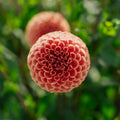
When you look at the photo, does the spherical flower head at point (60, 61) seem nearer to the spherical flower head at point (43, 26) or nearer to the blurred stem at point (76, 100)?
the spherical flower head at point (43, 26)

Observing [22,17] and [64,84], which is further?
[22,17]

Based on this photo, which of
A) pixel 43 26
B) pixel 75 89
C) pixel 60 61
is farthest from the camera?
pixel 75 89

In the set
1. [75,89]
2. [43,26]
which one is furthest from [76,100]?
[43,26]

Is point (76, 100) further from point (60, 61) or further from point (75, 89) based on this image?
point (60, 61)

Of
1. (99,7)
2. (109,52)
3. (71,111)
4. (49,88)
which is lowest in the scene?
(71,111)

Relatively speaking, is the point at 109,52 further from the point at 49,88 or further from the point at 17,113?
the point at 17,113

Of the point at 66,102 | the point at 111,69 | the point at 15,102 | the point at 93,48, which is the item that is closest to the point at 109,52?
the point at 93,48

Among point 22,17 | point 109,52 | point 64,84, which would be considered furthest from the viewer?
point 22,17

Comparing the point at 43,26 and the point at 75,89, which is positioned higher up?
the point at 43,26
